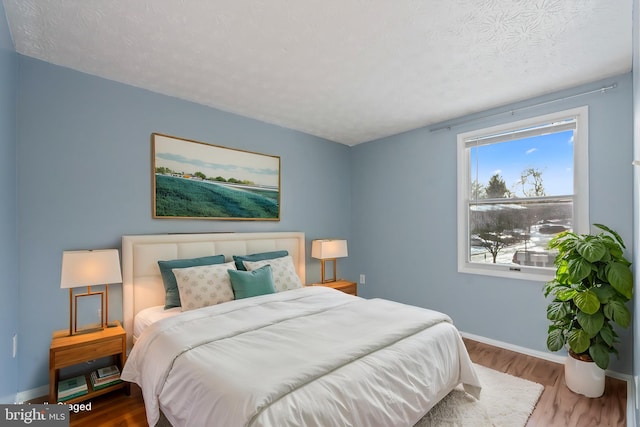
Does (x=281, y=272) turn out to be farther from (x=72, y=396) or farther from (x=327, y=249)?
(x=72, y=396)

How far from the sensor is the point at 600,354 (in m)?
2.22

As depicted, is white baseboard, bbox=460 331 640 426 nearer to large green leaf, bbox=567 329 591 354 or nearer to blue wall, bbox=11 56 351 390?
large green leaf, bbox=567 329 591 354

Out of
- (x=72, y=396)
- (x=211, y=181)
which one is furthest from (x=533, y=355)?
(x=72, y=396)

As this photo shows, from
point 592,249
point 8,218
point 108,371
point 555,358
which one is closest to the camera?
point 8,218

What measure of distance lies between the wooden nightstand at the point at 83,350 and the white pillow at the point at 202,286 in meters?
0.50

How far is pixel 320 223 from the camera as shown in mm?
4344

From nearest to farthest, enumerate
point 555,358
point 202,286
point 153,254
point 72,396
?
point 72,396 < point 202,286 < point 153,254 < point 555,358

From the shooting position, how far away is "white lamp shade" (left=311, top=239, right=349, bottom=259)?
3.86 meters

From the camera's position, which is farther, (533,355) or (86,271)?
(533,355)

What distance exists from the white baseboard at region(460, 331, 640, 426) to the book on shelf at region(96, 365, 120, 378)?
3418 millimetres

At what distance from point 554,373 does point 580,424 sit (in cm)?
72

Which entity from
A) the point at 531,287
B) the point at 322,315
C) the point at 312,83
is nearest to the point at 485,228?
the point at 531,287

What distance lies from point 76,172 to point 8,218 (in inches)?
25.1

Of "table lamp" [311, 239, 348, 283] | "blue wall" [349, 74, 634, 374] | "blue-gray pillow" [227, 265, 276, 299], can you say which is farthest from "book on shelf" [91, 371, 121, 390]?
"blue wall" [349, 74, 634, 374]
